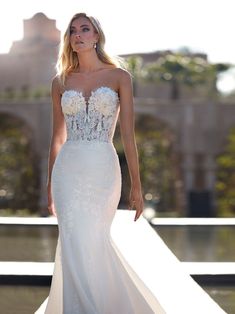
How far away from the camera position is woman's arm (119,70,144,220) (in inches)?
132

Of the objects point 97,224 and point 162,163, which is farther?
point 162,163

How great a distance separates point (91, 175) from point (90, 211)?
164 millimetres

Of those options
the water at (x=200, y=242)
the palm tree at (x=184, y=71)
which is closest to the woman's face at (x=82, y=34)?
the water at (x=200, y=242)

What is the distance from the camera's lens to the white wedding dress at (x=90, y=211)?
3.35 metres

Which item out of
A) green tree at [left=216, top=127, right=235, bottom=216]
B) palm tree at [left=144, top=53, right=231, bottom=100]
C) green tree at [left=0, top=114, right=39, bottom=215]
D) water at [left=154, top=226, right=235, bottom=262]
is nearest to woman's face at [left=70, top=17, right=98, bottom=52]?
water at [left=154, top=226, right=235, bottom=262]

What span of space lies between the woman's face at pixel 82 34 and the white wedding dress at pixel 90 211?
0.66 feet

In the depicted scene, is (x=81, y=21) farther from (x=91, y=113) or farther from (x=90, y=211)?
(x=90, y=211)

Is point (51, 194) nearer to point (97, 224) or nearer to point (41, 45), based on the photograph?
point (97, 224)

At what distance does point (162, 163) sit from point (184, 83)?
413 centimetres

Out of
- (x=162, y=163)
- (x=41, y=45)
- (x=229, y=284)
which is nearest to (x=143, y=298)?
(x=229, y=284)

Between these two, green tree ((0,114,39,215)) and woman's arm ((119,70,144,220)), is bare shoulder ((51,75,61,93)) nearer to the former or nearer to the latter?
woman's arm ((119,70,144,220))

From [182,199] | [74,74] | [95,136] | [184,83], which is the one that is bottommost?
[182,199]

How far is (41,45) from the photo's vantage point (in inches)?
1457

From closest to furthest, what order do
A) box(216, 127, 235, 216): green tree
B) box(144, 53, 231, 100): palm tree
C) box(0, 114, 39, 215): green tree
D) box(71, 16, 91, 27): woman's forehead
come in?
box(71, 16, 91, 27): woman's forehead, box(216, 127, 235, 216): green tree, box(0, 114, 39, 215): green tree, box(144, 53, 231, 100): palm tree
